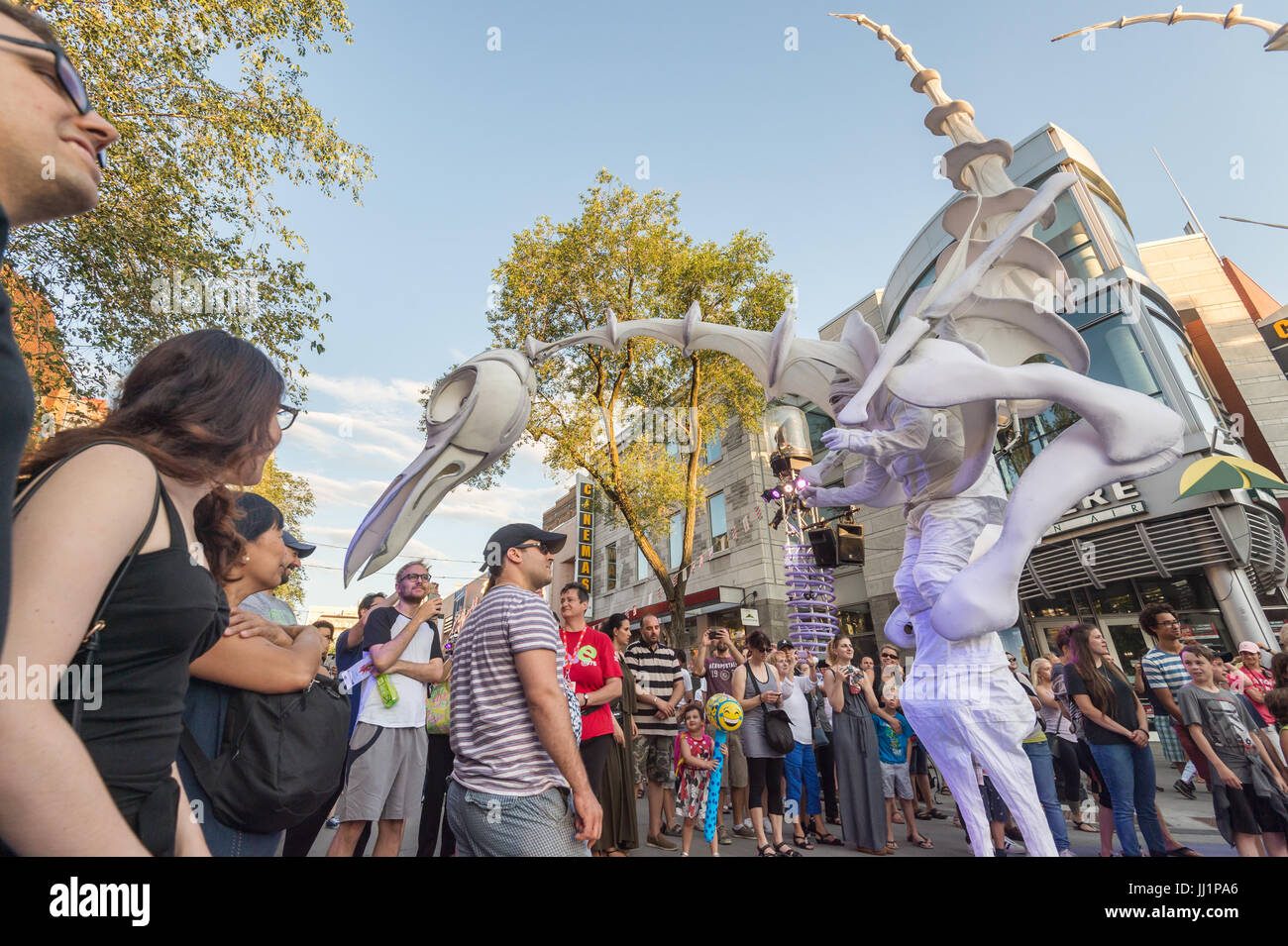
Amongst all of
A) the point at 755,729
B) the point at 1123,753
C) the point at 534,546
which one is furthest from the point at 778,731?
the point at 534,546

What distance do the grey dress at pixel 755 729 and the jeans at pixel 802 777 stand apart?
0.43m

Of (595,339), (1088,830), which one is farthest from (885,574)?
(595,339)

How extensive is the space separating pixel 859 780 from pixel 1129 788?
1882mm

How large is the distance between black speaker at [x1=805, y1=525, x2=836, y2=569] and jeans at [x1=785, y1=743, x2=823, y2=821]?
382 centimetres

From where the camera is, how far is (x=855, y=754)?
17.5 ft

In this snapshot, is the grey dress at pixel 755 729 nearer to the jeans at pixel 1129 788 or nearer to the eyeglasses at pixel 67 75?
the jeans at pixel 1129 788

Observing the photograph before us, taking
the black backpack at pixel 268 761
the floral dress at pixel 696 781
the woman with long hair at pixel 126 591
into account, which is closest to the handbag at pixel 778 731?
the floral dress at pixel 696 781

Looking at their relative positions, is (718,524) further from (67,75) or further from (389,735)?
(67,75)

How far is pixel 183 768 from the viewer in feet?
4.93

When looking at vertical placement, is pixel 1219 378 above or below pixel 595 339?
above
